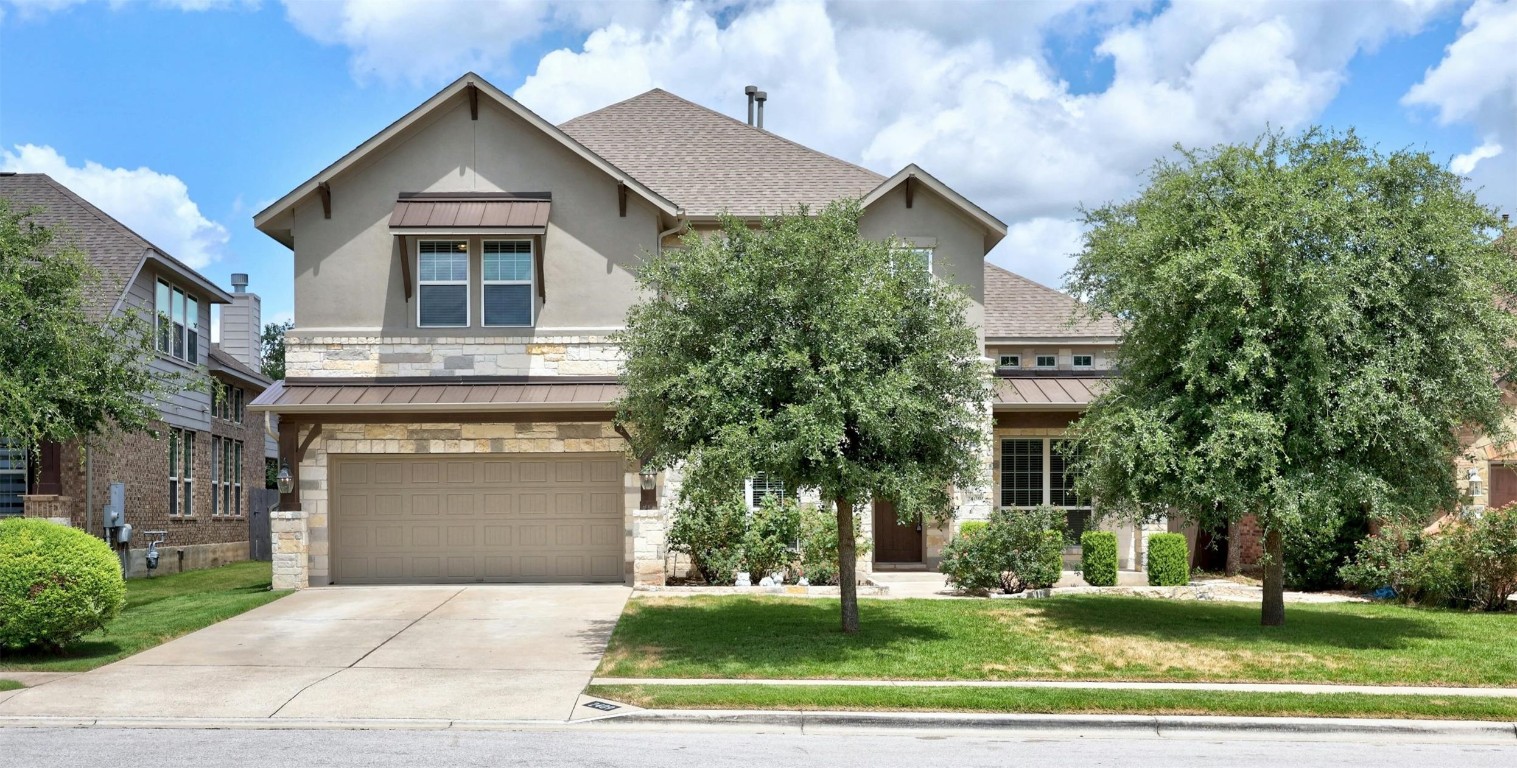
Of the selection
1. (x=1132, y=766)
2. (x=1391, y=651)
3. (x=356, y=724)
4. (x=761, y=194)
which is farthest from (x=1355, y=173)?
(x=356, y=724)

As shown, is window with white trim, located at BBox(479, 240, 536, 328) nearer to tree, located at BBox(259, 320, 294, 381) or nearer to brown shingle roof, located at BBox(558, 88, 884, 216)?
brown shingle roof, located at BBox(558, 88, 884, 216)

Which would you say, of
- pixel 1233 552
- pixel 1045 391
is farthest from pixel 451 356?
pixel 1233 552

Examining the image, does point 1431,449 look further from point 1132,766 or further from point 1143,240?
point 1132,766

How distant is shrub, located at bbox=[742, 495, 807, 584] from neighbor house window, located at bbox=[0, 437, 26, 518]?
14138mm

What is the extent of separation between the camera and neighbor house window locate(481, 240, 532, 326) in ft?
68.6

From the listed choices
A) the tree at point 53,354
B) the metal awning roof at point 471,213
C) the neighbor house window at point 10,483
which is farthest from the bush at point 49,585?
the neighbor house window at point 10,483

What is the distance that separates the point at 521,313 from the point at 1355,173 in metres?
12.7

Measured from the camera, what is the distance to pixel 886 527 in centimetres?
2388

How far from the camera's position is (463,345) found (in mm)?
20734

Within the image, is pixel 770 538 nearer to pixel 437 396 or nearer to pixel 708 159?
pixel 437 396

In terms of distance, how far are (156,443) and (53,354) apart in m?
10.5

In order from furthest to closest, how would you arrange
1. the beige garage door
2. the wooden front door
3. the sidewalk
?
the wooden front door → the beige garage door → the sidewalk

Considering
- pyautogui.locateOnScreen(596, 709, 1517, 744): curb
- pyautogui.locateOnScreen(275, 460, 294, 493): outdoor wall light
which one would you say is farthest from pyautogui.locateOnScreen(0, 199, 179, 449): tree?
pyautogui.locateOnScreen(596, 709, 1517, 744): curb

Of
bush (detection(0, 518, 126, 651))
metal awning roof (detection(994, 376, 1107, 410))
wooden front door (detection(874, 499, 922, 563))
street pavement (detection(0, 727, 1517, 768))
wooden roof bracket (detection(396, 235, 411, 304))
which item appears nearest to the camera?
street pavement (detection(0, 727, 1517, 768))
